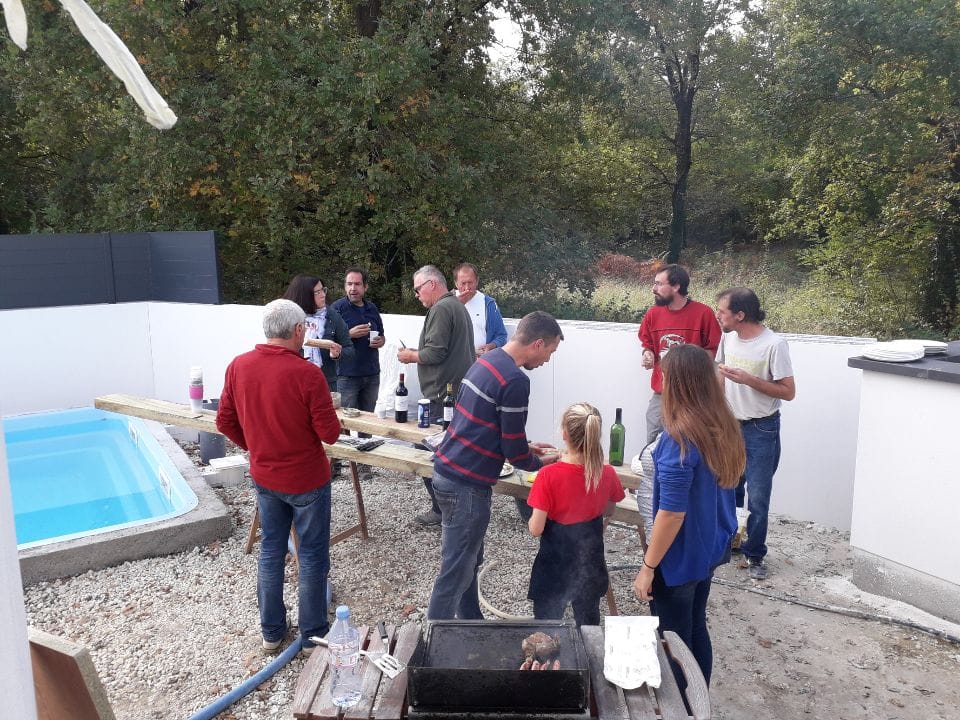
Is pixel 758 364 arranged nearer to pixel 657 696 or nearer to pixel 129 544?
pixel 657 696

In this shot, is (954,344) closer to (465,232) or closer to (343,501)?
(343,501)

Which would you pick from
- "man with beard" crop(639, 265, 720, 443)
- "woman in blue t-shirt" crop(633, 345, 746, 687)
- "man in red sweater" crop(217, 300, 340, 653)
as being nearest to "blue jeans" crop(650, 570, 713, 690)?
"woman in blue t-shirt" crop(633, 345, 746, 687)

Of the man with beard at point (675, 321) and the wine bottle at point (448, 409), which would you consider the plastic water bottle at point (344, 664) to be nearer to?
the wine bottle at point (448, 409)

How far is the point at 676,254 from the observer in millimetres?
16516

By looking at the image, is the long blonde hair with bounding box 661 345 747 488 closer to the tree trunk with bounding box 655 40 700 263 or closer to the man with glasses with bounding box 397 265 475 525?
the man with glasses with bounding box 397 265 475 525

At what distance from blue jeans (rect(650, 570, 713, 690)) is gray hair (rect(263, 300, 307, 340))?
1.95 m

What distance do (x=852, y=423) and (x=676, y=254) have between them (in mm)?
11751

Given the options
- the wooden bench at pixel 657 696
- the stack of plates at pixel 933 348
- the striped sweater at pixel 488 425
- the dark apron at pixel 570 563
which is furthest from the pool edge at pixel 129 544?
the stack of plates at pixel 933 348

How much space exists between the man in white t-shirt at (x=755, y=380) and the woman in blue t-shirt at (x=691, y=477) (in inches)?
70.2

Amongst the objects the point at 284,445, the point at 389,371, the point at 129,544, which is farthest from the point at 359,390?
the point at 284,445

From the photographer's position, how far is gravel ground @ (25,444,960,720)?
3473 mm

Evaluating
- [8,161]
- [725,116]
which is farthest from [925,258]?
[8,161]

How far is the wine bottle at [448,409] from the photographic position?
→ 14.5ft

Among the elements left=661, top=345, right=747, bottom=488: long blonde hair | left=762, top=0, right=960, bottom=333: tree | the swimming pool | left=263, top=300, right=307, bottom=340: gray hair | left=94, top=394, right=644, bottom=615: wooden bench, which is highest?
left=762, top=0, right=960, bottom=333: tree
